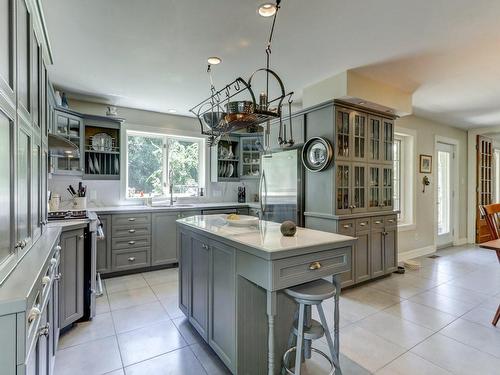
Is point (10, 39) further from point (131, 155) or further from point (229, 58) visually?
point (131, 155)

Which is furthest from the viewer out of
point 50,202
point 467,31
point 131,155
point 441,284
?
point 131,155

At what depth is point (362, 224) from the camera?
3.53 m

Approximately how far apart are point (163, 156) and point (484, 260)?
19.3ft

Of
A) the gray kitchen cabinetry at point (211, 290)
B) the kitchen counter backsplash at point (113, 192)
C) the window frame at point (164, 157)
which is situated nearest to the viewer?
the gray kitchen cabinetry at point (211, 290)

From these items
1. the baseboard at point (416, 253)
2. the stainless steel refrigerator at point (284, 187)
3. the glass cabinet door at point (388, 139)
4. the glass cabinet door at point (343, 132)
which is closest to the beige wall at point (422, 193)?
the baseboard at point (416, 253)

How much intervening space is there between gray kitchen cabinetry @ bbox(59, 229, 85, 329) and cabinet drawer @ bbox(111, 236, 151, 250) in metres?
1.41

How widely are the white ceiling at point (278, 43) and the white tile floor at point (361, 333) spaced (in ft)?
8.46

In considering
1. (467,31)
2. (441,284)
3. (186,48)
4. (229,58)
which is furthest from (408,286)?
(186,48)

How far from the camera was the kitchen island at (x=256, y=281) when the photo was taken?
61.4 inches

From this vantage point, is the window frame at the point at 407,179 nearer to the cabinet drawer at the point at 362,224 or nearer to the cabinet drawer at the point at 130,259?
the cabinet drawer at the point at 362,224

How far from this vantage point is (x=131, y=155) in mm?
4660

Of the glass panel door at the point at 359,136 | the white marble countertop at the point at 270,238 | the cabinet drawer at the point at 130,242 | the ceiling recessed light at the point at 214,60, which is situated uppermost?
the ceiling recessed light at the point at 214,60

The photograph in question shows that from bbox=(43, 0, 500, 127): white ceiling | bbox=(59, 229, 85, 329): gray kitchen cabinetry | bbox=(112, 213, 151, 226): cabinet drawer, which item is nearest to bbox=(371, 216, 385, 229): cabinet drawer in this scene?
bbox=(43, 0, 500, 127): white ceiling

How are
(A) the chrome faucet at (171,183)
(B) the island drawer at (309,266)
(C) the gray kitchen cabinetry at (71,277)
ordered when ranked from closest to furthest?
(B) the island drawer at (309,266)
(C) the gray kitchen cabinetry at (71,277)
(A) the chrome faucet at (171,183)
